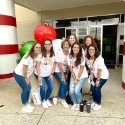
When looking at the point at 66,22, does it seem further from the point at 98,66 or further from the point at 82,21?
the point at 98,66

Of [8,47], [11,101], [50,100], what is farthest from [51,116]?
[8,47]

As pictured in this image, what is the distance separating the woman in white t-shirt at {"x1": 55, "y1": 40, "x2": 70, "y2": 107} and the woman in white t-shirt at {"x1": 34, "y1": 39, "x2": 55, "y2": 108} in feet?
0.40

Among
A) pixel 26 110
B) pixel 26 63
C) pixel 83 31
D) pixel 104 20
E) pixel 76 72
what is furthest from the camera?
pixel 83 31

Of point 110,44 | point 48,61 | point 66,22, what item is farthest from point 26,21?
point 48,61

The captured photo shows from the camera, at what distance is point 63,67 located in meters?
3.47

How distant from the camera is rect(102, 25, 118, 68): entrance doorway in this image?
8863 millimetres

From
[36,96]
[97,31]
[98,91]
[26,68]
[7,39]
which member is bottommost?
[36,96]

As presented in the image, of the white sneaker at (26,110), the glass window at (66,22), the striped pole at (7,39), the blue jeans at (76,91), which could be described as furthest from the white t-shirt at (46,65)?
the glass window at (66,22)

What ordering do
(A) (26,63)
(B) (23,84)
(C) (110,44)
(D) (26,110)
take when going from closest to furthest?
(A) (26,63) → (B) (23,84) → (D) (26,110) → (C) (110,44)

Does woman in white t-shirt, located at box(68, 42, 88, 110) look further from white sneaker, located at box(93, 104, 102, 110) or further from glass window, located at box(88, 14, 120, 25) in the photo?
glass window, located at box(88, 14, 120, 25)

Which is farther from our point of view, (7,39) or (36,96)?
(7,39)

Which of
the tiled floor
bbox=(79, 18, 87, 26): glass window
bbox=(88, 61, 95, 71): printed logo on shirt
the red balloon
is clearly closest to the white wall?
bbox=(79, 18, 87, 26): glass window

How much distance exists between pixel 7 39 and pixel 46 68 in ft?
11.3

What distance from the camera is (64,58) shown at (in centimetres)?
339
